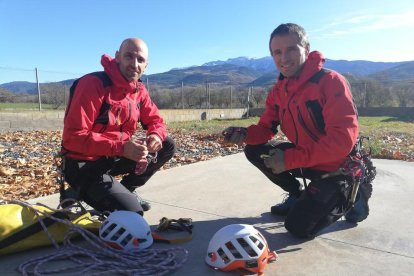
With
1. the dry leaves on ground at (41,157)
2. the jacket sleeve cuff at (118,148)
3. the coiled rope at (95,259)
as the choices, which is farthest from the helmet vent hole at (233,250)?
the dry leaves on ground at (41,157)

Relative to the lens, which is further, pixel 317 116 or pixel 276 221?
pixel 276 221

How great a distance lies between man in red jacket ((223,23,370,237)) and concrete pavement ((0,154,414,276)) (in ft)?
0.63

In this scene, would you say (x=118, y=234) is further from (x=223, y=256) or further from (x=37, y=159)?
(x=37, y=159)

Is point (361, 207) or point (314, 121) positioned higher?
point (314, 121)

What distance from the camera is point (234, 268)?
2398 millimetres

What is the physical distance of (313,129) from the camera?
3.12 m

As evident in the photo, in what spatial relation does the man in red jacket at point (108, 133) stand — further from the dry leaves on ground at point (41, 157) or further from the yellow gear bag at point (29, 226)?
the dry leaves on ground at point (41, 157)

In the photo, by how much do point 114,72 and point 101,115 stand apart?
1.19ft

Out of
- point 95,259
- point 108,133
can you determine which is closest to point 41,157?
point 108,133

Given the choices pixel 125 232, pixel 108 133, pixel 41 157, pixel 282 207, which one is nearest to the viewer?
pixel 125 232

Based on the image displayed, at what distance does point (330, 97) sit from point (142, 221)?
1.55 meters

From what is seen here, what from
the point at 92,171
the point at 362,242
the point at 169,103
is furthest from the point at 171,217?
the point at 169,103

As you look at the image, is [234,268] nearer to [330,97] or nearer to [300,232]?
[300,232]

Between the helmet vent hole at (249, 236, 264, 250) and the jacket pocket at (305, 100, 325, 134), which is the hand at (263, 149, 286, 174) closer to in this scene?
the jacket pocket at (305, 100, 325, 134)
